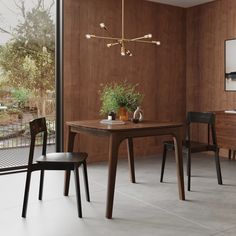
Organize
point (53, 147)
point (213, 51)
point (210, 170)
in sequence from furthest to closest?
point (213, 51)
point (53, 147)
point (210, 170)

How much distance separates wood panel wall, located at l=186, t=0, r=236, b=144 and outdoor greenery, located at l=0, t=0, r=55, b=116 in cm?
258

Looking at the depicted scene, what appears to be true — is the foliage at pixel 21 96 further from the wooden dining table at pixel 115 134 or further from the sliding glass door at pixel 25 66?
the wooden dining table at pixel 115 134

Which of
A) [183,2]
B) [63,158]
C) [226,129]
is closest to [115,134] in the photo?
[63,158]

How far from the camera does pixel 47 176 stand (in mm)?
4430

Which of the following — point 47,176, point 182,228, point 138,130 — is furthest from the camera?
point 47,176

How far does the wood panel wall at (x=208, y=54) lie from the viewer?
5.64 m

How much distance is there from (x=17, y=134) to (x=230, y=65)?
Answer: 3512 mm

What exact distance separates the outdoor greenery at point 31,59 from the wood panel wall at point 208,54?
258cm

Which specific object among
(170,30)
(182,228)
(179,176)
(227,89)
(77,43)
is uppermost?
(170,30)

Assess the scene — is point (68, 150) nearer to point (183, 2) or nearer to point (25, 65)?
point (25, 65)

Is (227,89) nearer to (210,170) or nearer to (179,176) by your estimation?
(210,170)

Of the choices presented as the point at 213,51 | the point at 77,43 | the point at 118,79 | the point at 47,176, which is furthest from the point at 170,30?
the point at 47,176

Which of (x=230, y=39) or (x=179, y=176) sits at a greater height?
(x=230, y=39)

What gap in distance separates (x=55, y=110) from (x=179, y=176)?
2377 mm
